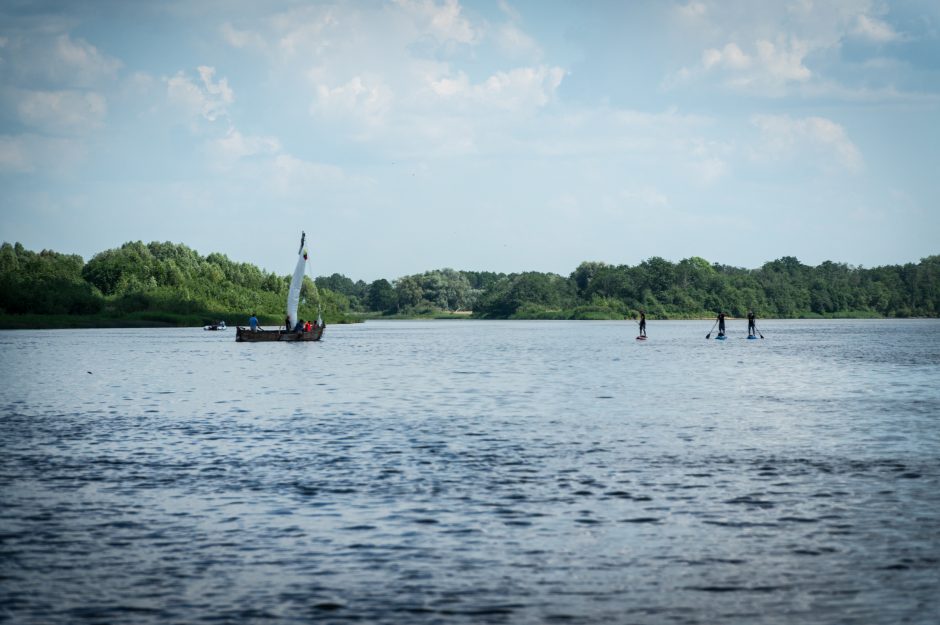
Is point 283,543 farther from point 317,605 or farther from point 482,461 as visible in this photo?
point 482,461

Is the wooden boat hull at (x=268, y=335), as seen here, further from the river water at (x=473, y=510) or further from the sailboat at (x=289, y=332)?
the river water at (x=473, y=510)

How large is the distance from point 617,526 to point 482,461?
8584 millimetres

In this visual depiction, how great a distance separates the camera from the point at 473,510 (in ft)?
63.9

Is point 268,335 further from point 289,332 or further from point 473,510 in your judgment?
point 473,510

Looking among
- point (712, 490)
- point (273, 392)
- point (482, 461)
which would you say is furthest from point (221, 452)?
point (273, 392)

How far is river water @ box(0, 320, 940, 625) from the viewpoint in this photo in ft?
44.3

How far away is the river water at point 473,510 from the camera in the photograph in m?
13.5

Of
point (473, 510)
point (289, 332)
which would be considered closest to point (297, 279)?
point (289, 332)

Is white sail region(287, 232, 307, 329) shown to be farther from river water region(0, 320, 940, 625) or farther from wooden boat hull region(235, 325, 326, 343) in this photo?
river water region(0, 320, 940, 625)

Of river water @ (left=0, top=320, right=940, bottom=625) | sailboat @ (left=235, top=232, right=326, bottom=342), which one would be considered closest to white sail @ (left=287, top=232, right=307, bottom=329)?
sailboat @ (left=235, top=232, right=326, bottom=342)

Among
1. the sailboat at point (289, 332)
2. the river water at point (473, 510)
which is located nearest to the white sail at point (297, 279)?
the sailboat at point (289, 332)

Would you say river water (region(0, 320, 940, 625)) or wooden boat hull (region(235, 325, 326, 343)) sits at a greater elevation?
wooden boat hull (region(235, 325, 326, 343))

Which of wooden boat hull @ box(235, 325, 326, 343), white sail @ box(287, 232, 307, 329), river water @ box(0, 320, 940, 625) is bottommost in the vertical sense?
river water @ box(0, 320, 940, 625)

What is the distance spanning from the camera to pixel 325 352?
9944 cm
